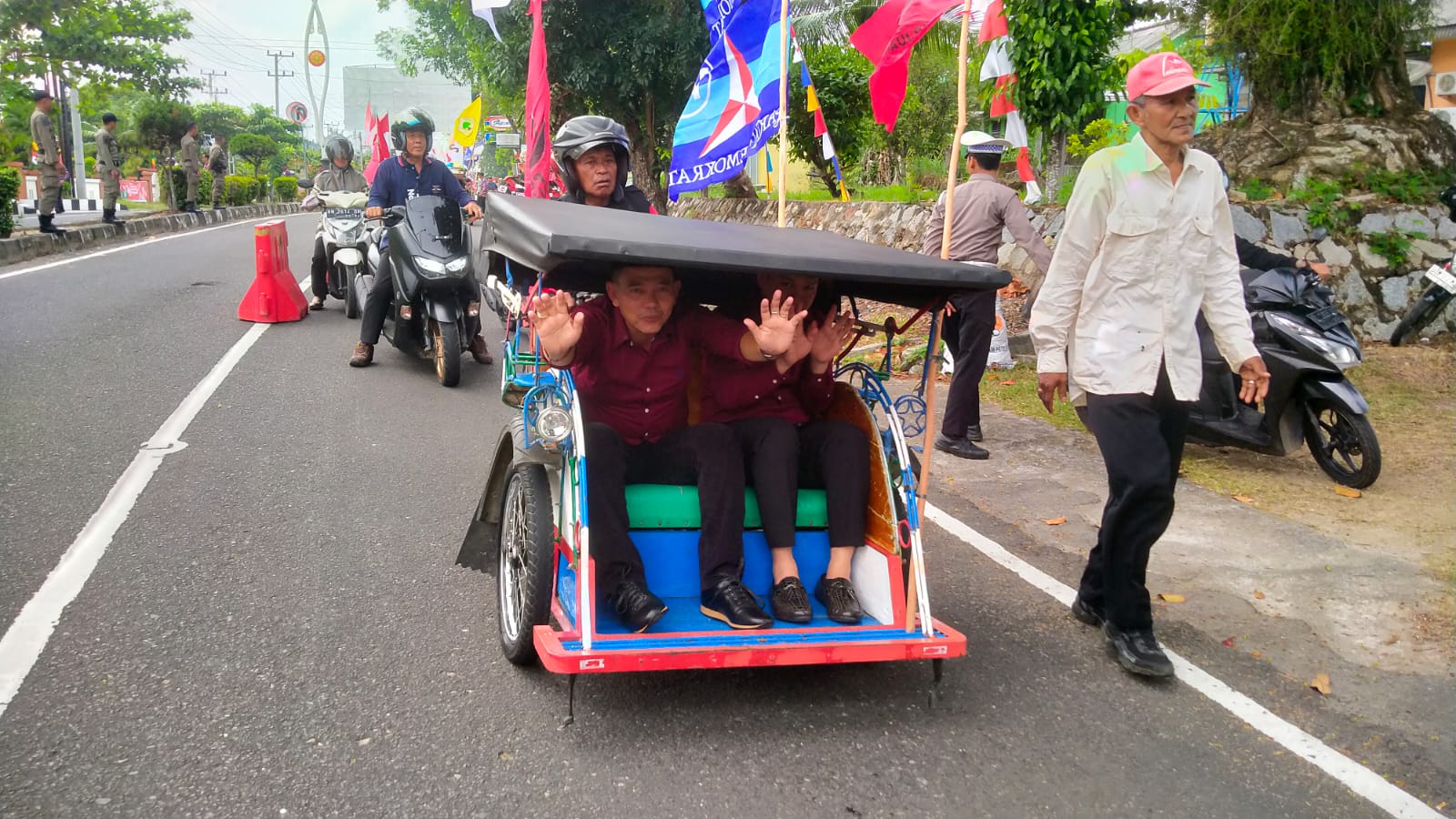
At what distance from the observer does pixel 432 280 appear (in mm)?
8055

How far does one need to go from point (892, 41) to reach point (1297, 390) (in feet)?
9.99

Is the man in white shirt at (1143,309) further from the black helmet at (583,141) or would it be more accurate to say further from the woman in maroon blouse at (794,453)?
the black helmet at (583,141)

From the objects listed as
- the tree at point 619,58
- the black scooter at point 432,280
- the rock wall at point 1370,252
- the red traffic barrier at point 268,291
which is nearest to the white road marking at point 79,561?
the black scooter at point 432,280

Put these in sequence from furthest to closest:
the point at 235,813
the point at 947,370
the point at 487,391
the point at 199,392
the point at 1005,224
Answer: the point at 947,370 → the point at 487,391 → the point at 199,392 → the point at 1005,224 → the point at 235,813

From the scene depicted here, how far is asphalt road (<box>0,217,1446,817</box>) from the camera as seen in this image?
2.86 m

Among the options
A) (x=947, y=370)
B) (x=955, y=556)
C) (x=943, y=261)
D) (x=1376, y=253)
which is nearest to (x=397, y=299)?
(x=947, y=370)

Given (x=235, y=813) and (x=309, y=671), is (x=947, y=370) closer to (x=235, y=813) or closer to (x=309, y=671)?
(x=309, y=671)

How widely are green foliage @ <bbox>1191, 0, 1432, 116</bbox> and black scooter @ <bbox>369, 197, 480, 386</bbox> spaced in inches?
313

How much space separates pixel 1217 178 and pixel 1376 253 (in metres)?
7.62

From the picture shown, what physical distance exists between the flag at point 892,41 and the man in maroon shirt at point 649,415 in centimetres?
284

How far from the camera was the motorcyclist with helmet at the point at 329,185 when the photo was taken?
11.1m

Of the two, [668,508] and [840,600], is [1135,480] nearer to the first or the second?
[840,600]

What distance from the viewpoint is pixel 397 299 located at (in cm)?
840

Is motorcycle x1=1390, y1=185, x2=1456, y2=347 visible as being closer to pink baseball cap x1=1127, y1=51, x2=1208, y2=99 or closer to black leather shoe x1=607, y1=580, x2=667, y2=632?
pink baseball cap x1=1127, y1=51, x2=1208, y2=99
